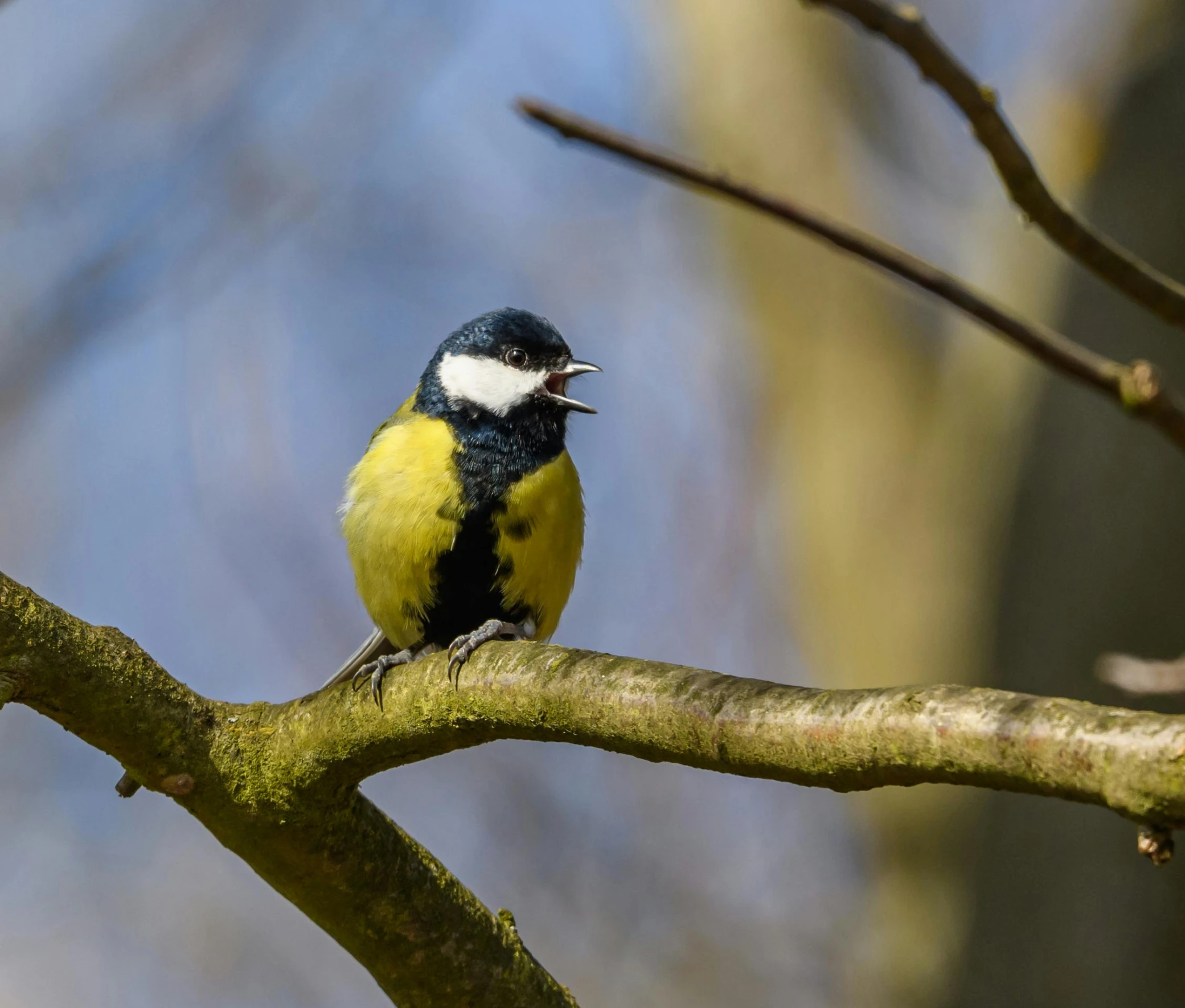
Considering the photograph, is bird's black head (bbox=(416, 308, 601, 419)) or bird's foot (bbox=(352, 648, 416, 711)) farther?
bird's black head (bbox=(416, 308, 601, 419))

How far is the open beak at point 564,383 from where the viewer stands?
360cm

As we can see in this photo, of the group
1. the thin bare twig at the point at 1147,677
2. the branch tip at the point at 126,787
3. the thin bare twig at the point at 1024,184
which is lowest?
the branch tip at the point at 126,787

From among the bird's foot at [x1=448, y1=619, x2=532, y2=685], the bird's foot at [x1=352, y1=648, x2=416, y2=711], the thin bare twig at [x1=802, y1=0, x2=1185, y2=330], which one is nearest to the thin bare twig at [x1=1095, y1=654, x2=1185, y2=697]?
the thin bare twig at [x1=802, y1=0, x2=1185, y2=330]

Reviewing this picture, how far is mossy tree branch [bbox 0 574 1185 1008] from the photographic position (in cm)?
133

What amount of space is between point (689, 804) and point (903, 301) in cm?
279

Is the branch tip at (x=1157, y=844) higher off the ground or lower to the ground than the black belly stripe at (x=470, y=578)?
lower

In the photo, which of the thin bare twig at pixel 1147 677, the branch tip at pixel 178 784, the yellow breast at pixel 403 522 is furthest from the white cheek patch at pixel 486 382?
the thin bare twig at pixel 1147 677

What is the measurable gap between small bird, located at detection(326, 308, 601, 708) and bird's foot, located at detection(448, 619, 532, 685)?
0.06ft

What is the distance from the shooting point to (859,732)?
146cm

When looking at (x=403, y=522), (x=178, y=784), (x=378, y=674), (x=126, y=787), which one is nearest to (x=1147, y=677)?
(x=378, y=674)

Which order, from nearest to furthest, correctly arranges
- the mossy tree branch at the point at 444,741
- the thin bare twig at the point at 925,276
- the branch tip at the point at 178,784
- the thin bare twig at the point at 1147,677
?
the thin bare twig at the point at 925,276 < the mossy tree branch at the point at 444,741 < the thin bare twig at the point at 1147,677 < the branch tip at the point at 178,784

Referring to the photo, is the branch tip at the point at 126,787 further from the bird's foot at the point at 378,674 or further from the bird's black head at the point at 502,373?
the bird's black head at the point at 502,373

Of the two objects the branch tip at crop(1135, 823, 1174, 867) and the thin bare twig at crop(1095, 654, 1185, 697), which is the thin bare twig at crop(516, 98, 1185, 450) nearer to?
the branch tip at crop(1135, 823, 1174, 867)

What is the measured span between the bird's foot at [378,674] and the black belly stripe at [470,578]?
287 mm
